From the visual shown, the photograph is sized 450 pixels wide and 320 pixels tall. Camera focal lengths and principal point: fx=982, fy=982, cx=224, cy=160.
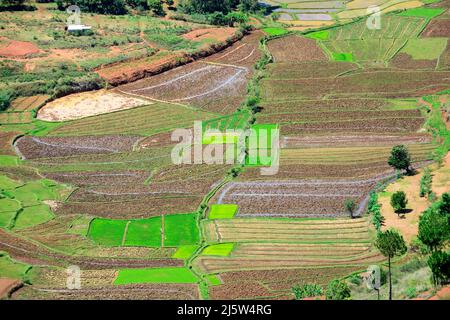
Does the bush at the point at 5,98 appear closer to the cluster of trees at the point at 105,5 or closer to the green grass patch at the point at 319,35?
the cluster of trees at the point at 105,5

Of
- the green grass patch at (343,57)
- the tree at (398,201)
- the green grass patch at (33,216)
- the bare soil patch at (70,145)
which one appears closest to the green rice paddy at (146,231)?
the green grass patch at (33,216)

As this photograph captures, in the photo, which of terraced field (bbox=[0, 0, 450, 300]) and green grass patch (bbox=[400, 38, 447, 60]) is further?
green grass patch (bbox=[400, 38, 447, 60])

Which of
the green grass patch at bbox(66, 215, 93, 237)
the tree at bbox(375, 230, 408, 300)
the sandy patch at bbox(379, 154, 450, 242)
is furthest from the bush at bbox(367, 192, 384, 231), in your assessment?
the green grass patch at bbox(66, 215, 93, 237)

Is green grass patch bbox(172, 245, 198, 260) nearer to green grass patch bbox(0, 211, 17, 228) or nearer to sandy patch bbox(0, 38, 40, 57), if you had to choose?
green grass patch bbox(0, 211, 17, 228)

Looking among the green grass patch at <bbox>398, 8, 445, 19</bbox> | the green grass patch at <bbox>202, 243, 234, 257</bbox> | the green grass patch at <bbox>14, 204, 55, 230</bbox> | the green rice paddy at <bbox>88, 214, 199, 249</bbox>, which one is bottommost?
the green grass patch at <bbox>202, 243, 234, 257</bbox>

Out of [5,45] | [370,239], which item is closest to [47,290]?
[370,239]

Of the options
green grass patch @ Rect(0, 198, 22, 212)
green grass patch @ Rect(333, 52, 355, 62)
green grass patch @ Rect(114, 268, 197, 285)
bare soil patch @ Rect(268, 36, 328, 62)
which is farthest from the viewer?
bare soil patch @ Rect(268, 36, 328, 62)

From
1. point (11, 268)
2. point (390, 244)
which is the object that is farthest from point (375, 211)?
point (11, 268)
